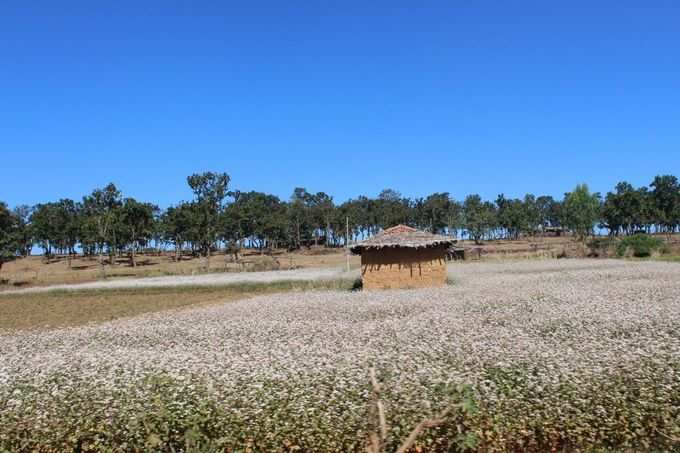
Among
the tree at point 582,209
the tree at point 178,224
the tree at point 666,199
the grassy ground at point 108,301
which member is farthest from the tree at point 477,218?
the grassy ground at point 108,301

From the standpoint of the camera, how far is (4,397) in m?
9.63

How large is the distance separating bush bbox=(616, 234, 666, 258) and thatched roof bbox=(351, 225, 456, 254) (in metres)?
35.5

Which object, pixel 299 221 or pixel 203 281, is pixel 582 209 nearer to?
pixel 299 221

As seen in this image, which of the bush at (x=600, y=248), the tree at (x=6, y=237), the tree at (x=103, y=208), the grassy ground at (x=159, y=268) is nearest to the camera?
the tree at (x=6, y=237)

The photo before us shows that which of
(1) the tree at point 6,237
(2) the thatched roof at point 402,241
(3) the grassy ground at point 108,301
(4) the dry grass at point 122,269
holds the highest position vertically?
(1) the tree at point 6,237

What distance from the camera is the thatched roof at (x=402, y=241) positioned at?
31.6 meters

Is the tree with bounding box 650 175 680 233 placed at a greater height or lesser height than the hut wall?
greater

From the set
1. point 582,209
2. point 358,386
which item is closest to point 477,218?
point 582,209

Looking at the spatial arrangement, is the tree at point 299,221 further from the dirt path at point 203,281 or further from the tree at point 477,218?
the dirt path at point 203,281

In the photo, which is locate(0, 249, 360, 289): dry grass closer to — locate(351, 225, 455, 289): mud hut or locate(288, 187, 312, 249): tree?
locate(288, 187, 312, 249): tree

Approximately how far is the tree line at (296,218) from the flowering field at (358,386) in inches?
2834

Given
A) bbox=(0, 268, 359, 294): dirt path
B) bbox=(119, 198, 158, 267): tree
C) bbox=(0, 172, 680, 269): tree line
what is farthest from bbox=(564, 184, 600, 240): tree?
bbox=(119, 198, 158, 267): tree

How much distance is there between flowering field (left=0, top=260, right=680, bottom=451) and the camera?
756 cm

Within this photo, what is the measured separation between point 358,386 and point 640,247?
58910mm
